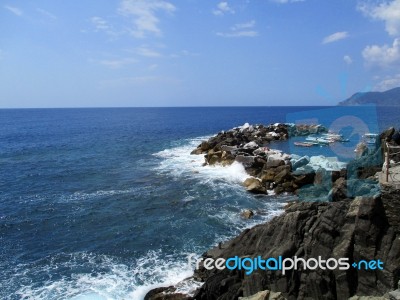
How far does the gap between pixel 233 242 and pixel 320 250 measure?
4518 mm

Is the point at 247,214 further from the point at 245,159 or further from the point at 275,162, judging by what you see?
the point at 245,159

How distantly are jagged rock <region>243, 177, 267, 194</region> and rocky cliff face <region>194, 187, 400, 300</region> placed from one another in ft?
44.8

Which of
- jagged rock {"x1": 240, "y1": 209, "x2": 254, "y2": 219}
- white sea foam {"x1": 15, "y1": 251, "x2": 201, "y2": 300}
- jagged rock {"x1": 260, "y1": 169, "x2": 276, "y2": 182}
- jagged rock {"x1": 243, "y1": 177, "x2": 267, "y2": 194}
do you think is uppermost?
jagged rock {"x1": 260, "y1": 169, "x2": 276, "y2": 182}

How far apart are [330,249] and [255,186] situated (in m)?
15.9

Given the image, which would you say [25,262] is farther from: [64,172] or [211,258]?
[64,172]

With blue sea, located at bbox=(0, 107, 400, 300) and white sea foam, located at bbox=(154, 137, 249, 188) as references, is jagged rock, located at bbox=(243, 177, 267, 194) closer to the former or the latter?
blue sea, located at bbox=(0, 107, 400, 300)

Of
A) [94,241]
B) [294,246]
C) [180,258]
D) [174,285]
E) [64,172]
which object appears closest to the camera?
[294,246]

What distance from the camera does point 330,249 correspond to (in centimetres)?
1167

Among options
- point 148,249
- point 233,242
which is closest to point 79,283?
point 148,249

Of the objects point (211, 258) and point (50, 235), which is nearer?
point (211, 258)

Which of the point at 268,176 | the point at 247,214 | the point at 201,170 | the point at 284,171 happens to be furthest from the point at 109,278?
the point at 201,170

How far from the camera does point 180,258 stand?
17406 millimetres

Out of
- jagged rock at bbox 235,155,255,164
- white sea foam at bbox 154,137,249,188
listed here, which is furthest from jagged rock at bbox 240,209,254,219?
jagged rock at bbox 235,155,255,164

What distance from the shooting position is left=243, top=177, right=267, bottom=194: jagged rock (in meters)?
27.4
